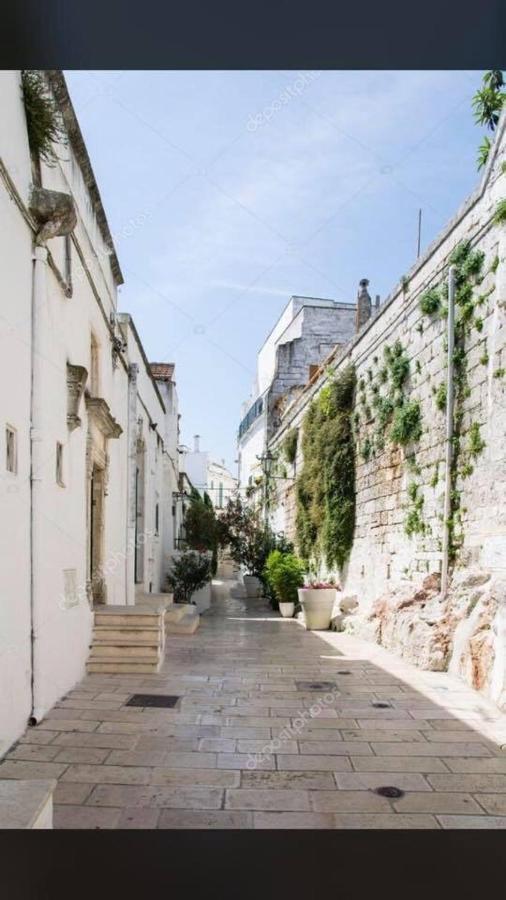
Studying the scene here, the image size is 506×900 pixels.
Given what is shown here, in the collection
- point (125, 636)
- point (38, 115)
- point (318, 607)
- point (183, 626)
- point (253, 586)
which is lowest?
point (253, 586)

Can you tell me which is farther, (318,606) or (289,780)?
(318,606)

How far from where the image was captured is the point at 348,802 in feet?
11.0

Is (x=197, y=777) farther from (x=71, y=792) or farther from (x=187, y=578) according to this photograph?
(x=187, y=578)

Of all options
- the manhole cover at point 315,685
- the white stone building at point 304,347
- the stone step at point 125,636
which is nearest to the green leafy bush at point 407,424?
the manhole cover at point 315,685

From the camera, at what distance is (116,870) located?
253 cm

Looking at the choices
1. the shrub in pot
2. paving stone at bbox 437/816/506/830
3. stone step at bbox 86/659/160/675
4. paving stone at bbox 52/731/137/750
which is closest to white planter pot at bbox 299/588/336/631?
the shrub in pot

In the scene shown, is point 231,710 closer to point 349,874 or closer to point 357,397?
point 349,874

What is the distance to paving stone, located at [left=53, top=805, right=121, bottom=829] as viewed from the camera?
120 inches

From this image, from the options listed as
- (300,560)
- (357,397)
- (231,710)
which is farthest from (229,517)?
(231,710)

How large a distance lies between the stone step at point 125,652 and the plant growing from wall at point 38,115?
4461mm

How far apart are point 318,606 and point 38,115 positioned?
7756mm

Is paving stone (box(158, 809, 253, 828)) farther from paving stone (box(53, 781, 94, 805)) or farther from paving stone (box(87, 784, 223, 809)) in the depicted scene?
paving stone (box(53, 781, 94, 805))

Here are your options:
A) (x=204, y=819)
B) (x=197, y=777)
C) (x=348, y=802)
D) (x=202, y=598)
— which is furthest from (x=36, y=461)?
(x=202, y=598)

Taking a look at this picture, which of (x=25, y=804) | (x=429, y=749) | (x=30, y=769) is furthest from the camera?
(x=429, y=749)
